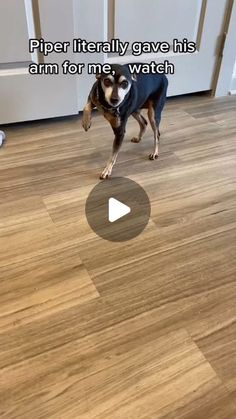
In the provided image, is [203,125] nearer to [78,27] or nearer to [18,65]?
[78,27]

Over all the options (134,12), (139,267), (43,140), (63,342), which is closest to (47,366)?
(63,342)

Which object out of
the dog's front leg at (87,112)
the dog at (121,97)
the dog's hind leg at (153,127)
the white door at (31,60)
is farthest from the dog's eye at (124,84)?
the white door at (31,60)

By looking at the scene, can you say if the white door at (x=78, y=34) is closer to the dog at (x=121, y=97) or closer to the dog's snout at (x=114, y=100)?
the dog at (x=121, y=97)

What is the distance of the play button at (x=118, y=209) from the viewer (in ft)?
3.73

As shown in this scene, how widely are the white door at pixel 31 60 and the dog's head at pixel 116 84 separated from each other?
54cm

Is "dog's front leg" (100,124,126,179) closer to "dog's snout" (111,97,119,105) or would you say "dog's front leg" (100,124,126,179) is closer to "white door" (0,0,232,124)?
"dog's snout" (111,97,119,105)

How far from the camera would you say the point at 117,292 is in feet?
3.12

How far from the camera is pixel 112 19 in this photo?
5.19 feet

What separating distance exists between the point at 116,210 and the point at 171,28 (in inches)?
40.0

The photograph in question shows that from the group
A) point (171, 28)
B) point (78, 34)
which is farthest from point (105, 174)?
point (171, 28)

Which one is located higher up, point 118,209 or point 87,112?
point 87,112

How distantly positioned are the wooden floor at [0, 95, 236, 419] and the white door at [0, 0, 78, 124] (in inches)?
8.1

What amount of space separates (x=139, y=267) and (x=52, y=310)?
10.5 inches

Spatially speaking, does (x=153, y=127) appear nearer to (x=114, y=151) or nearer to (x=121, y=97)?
(x=114, y=151)
